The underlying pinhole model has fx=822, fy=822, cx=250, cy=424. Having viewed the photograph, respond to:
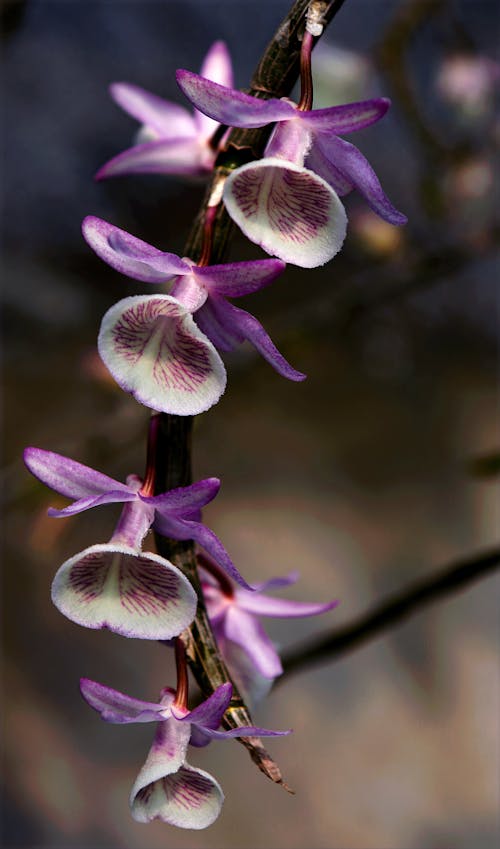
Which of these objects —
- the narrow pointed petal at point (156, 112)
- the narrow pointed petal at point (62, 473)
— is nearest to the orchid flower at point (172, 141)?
the narrow pointed petal at point (156, 112)

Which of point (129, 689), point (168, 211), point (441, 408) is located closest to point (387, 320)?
point (441, 408)

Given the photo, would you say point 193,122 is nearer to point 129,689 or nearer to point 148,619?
point 148,619

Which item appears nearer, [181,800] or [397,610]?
[181,800]

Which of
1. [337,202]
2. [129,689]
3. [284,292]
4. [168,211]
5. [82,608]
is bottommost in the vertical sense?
[129,689]

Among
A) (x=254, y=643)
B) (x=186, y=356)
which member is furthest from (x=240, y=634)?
(x=186, y=356)

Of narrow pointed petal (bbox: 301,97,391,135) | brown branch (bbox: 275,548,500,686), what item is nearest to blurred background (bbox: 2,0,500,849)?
brown branch (bbox: 275,548,500,686)

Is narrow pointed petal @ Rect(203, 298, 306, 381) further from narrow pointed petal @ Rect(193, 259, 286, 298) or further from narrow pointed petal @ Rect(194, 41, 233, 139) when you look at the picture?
narrow pointed petal @ Rect(194, 41, 233, 139)

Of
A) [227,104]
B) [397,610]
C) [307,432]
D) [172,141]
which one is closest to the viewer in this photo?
[227,104]

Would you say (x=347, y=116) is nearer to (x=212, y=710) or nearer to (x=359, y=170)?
(x=359, y=170)
